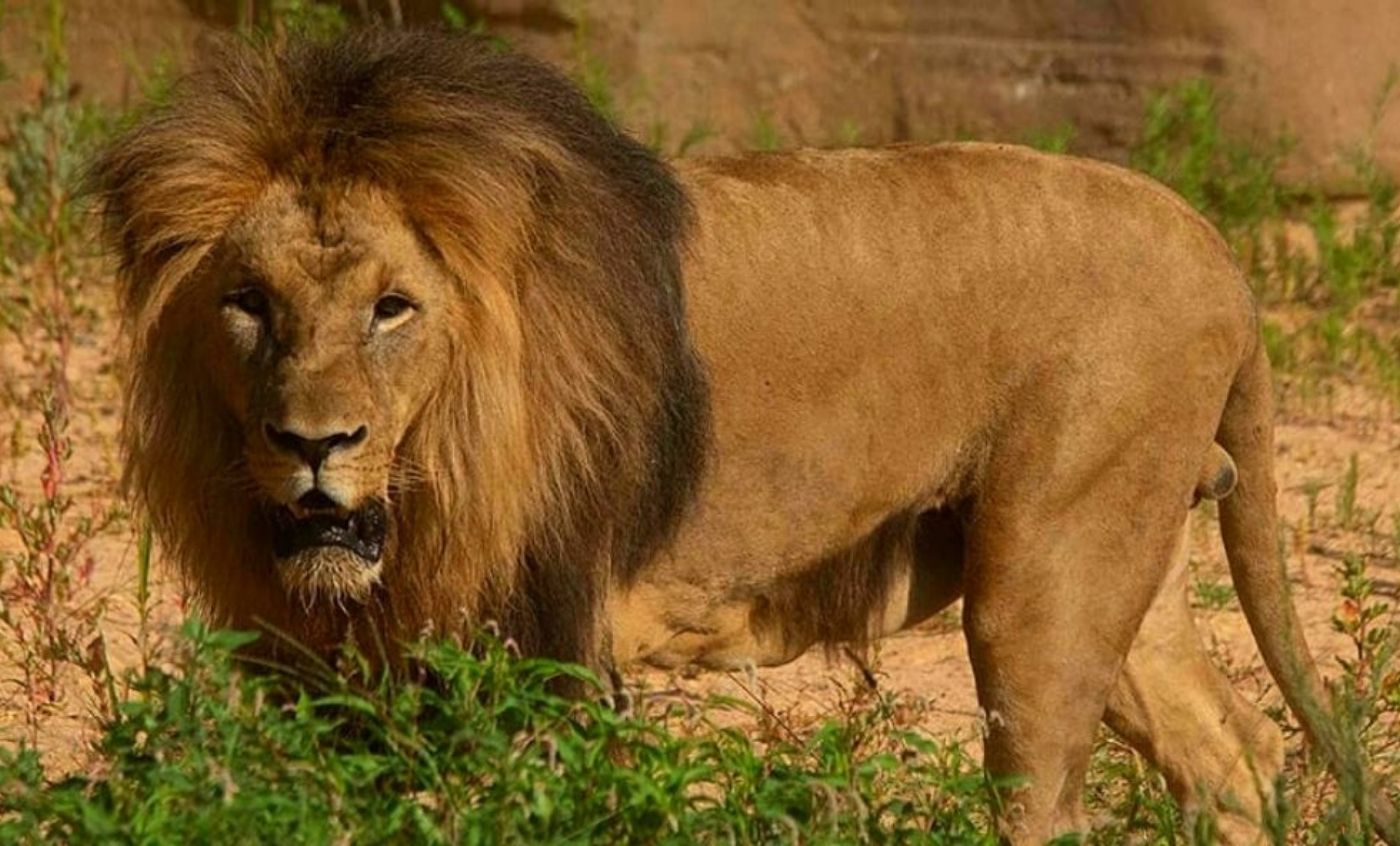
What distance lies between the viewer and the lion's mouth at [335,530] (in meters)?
3.84

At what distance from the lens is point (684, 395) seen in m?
4.19

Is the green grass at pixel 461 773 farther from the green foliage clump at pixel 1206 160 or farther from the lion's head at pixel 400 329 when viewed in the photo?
the green foliage clump at pixel 1206 160

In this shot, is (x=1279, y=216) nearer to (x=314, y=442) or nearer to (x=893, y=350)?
(x=893, y=350)

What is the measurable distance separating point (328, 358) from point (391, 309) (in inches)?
6.1

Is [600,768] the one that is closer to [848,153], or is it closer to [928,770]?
[928,770]

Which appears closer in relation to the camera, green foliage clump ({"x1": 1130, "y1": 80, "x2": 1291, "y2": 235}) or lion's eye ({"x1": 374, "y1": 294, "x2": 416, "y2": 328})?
lion's eye ({"x1": 374, "y1": 294, "x2": 416, "y2": 328})

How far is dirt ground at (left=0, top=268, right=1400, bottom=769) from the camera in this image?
17.7ft

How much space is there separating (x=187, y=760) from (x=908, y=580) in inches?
69.3

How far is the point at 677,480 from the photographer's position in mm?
4254

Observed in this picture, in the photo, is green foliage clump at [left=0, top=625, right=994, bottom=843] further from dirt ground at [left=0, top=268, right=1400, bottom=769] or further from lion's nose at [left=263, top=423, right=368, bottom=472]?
dirt ground at [left=0, top=268, right=1400, bottom=769]

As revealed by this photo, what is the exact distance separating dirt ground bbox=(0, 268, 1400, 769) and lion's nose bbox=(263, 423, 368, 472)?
105 cm

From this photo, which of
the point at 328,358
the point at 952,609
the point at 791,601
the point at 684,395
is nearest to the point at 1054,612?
the point at 791,601

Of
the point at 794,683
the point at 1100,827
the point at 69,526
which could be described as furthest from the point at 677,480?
the point at 69,526

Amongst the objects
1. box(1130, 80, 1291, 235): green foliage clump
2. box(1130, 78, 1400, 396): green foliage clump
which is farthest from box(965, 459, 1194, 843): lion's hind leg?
box(1130, 80, 1291, 235): green foliage clump
